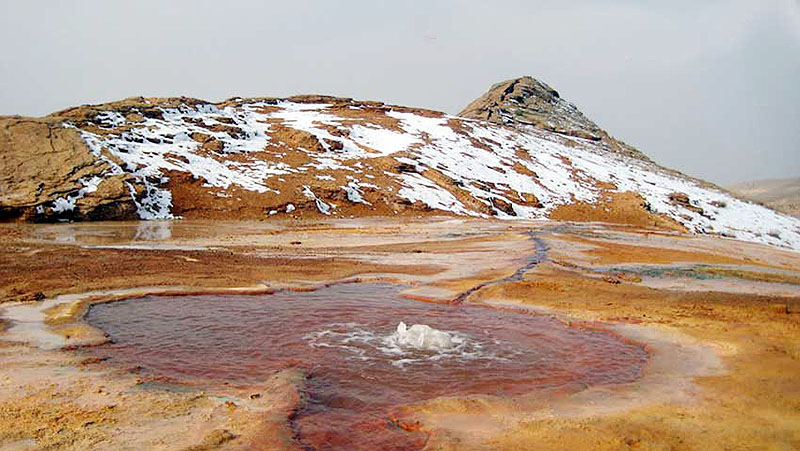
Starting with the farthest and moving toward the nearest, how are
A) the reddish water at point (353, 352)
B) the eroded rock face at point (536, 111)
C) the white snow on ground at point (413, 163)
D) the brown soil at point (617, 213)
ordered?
the eroded rock face at point (536, 111) < the brown soil at point (617, 213) < the white snow on ground at point (413, 163) < the reddish water at point (353, 352)

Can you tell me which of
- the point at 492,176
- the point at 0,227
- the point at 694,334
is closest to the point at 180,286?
the point at 694,334

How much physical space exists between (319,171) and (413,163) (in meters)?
9.93

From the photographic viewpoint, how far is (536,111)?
306 ft

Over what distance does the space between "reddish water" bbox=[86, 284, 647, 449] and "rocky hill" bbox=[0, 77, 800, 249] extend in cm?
2346

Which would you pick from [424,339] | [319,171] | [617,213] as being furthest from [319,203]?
[424,339]

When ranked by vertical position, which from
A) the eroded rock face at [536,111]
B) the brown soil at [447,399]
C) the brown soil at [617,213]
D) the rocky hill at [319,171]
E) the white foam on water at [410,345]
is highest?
the eroded rock face at [536,111]

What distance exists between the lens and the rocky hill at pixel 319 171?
33500 mm

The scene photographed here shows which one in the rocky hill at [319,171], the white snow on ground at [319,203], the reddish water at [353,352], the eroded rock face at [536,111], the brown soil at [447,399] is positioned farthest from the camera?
the eroded rock face at [536,111]

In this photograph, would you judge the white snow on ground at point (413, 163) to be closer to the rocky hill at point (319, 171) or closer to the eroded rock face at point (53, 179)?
the rocky hill at point (319, 171)

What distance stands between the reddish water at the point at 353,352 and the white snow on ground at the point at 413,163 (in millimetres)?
23932

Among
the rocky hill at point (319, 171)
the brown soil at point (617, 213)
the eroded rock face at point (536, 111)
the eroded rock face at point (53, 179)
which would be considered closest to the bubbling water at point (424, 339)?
the rocky hill at point (319, 171)

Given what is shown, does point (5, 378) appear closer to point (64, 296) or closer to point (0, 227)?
point (64, 296)

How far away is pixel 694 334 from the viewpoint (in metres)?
10.1

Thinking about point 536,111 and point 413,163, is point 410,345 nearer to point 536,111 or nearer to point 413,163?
point 413,163
